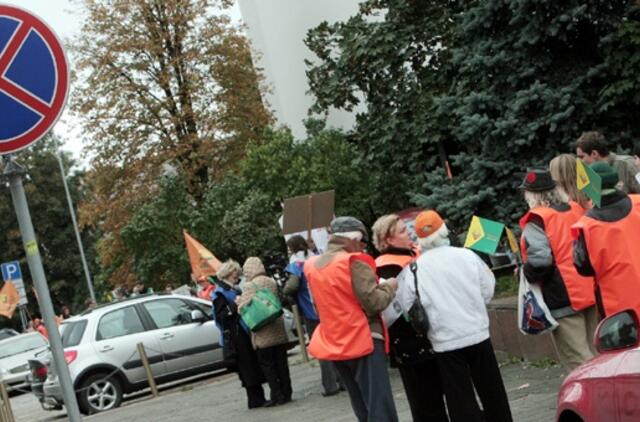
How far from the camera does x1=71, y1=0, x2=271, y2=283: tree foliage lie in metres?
37.8

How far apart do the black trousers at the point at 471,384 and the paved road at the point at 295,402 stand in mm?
1327

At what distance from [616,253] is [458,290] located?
141 centimetres

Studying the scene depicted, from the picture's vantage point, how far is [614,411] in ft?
13.7

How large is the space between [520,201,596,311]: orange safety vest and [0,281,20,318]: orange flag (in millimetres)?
27963

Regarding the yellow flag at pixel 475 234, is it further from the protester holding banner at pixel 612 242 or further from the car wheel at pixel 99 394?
the car wheel at pixel 99 394

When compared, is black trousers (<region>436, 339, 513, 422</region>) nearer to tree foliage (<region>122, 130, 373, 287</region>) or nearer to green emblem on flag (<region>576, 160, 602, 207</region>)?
green emblem on flag (<region>576, 160, 602, 207</region>)

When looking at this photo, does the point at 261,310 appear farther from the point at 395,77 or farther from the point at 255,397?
the point at 395,77

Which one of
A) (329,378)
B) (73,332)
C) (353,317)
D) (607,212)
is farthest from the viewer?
(73,332)

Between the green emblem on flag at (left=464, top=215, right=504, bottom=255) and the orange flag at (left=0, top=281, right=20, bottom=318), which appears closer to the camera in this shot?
the green emblem on flag at (left=464, top=215, right=504, bottom=255)

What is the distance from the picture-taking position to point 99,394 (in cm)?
1850

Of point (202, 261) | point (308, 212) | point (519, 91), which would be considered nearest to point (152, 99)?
point (202, 261)

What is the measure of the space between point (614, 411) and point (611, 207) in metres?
2.20

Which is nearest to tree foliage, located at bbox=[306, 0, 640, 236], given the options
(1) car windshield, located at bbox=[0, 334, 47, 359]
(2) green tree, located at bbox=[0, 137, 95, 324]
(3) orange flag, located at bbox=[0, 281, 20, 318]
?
(1) car windshield, located at bbox=[0, 334, 47, 359]

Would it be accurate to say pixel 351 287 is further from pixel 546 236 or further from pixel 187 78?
pixel 187 78
